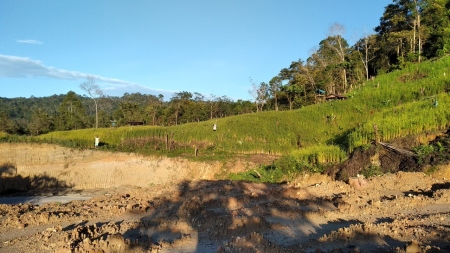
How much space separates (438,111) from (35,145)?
76.4 ft

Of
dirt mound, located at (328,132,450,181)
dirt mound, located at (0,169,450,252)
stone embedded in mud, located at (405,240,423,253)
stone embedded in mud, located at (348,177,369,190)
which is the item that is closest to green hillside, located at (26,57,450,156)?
dirt mound, located at (328,132,450,181)

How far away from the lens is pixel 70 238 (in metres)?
7.22

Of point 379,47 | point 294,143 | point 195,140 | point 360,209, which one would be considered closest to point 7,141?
point 195,140

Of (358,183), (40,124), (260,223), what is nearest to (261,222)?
(260,223)

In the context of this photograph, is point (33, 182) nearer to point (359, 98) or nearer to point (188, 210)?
point (188, 210)

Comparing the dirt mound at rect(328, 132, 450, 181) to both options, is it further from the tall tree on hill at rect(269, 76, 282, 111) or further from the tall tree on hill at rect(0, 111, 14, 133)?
the tall tree on hill at rect(0, 111, 14, 133)

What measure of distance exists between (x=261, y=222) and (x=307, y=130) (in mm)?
18717

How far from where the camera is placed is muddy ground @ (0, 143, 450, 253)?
6359 millimetres

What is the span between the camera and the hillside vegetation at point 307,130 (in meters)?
16.8

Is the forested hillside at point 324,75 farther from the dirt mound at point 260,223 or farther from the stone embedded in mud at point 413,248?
the stone embedded in mud at point 413,248

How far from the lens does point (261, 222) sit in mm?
8055

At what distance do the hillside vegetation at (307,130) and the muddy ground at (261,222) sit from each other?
434 centimetres

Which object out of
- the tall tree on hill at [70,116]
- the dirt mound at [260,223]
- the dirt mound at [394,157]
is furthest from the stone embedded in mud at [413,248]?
the tall tree on hill at [70,116]

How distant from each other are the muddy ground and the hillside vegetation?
4345 millimetres
